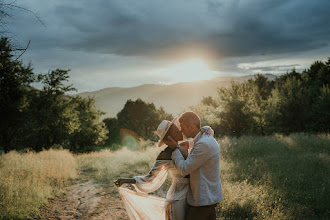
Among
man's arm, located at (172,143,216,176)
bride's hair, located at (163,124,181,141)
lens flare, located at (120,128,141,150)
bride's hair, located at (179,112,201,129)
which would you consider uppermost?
bride's hair, located at (179,112,201,129)

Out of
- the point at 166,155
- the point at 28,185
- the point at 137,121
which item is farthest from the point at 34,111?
the point at 137,121

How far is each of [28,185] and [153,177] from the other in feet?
21.3

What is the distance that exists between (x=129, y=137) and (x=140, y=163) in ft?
118

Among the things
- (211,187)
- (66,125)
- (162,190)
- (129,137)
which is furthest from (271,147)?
(129,137)

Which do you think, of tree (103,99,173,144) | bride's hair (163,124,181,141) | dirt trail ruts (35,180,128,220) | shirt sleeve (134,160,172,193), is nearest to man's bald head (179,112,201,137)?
bride's hair (163,124,181,141)

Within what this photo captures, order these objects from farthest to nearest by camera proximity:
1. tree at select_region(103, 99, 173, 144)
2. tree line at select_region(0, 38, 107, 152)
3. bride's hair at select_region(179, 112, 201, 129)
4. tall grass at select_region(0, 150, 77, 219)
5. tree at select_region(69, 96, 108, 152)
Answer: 1. tree at select_region(103, 99, 173, 144)
2. tree at select_region(69, 96, 108, 152)
3. tree line at select_region(0, 38, 107, 152)
4. tall grass at select_region(0, 150, 77, 219)
5. bride's hair at select_region(179, 112, 201, 129)

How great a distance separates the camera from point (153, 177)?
141 inches

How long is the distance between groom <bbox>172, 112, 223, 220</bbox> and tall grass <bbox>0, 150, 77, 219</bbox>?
547 centimetres

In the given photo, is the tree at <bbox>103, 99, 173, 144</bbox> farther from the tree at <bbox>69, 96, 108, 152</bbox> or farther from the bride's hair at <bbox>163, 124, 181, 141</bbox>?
the bride's hair at <bbox>163, 124, 181, 141</bbox>

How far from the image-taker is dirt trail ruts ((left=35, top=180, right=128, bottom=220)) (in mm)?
6762

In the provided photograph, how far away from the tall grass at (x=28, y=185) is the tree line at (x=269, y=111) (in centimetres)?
1493

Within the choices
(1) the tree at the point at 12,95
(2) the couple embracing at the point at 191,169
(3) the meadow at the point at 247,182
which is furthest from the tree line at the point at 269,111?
(2) the couple embracing at the point at 191,169

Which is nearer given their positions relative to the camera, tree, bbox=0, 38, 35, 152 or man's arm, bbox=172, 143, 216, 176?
man's arm, bbox=172, 143, 216, 176

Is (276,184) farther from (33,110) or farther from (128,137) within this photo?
(128,137)
